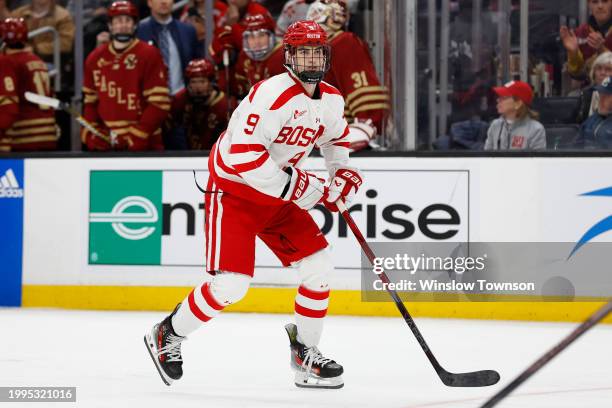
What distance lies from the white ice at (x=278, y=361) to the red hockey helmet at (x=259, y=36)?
4.52 ft

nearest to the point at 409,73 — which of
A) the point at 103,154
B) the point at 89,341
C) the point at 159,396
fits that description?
the point at 103,154

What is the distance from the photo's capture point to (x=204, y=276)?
5746 millimetres

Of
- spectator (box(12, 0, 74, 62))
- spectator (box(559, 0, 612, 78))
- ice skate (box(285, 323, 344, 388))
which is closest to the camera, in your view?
ice skate (box(285, 323, 344, 388))

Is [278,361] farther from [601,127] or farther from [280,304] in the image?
[601,127]

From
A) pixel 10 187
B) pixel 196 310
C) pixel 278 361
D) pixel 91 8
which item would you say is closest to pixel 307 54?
pixel 196 310

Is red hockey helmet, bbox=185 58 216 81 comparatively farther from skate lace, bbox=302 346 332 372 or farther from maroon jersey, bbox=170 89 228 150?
skate lace, bbox=302 346 332 372

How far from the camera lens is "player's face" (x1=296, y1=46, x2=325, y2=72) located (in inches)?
140

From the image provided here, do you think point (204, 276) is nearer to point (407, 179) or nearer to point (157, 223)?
point (157, 223)

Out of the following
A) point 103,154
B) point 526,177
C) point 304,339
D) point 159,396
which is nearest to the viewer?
point 159,396

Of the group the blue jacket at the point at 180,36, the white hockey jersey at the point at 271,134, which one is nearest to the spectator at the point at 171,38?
the blue jacket at the point at 180,36

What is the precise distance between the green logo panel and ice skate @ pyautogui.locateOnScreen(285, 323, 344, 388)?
2.21 meters

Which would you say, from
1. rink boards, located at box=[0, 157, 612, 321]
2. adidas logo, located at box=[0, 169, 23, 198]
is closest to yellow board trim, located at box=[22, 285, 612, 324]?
rink boards, located at box=[0, 157, 612, 321]

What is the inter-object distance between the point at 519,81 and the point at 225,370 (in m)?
2.32

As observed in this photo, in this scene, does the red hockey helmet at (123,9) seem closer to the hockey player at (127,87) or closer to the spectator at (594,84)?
the hockey player at (127,87)
